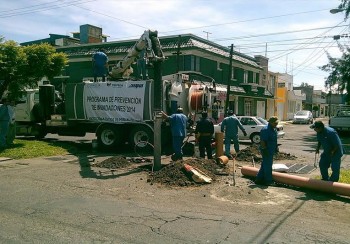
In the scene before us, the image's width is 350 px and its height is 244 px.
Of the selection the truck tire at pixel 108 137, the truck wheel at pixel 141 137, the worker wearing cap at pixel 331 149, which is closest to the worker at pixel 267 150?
the worker wearing cap at pixel 331 149

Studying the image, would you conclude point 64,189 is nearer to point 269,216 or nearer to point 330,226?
point 269,216

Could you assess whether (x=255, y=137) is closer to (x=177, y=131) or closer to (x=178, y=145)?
(x=178, y=145)

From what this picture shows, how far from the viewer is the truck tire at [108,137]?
1466cm

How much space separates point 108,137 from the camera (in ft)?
49.4

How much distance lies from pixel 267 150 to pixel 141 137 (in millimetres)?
6739

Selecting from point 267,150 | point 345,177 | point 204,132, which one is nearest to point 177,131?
point 204,132

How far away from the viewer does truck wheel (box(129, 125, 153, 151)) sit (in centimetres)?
1417

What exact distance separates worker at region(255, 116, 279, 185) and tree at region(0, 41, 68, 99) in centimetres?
1056

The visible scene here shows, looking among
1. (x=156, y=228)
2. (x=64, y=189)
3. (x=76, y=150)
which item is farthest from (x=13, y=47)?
(x=156, y=228)

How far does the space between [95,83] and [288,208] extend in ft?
34.9

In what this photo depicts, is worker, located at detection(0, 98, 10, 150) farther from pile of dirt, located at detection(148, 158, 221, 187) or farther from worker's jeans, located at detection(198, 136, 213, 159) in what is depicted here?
worker's jeans, located at detection(198, 136, 213, 159)

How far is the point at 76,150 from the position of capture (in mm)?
14742

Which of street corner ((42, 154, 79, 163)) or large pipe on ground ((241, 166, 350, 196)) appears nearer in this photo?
large pipe on ground ((241, 166, 350, 196))

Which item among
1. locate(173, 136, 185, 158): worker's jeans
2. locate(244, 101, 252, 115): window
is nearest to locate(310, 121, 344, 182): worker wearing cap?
locate(173, 136, 185, 158): worker's jeans
